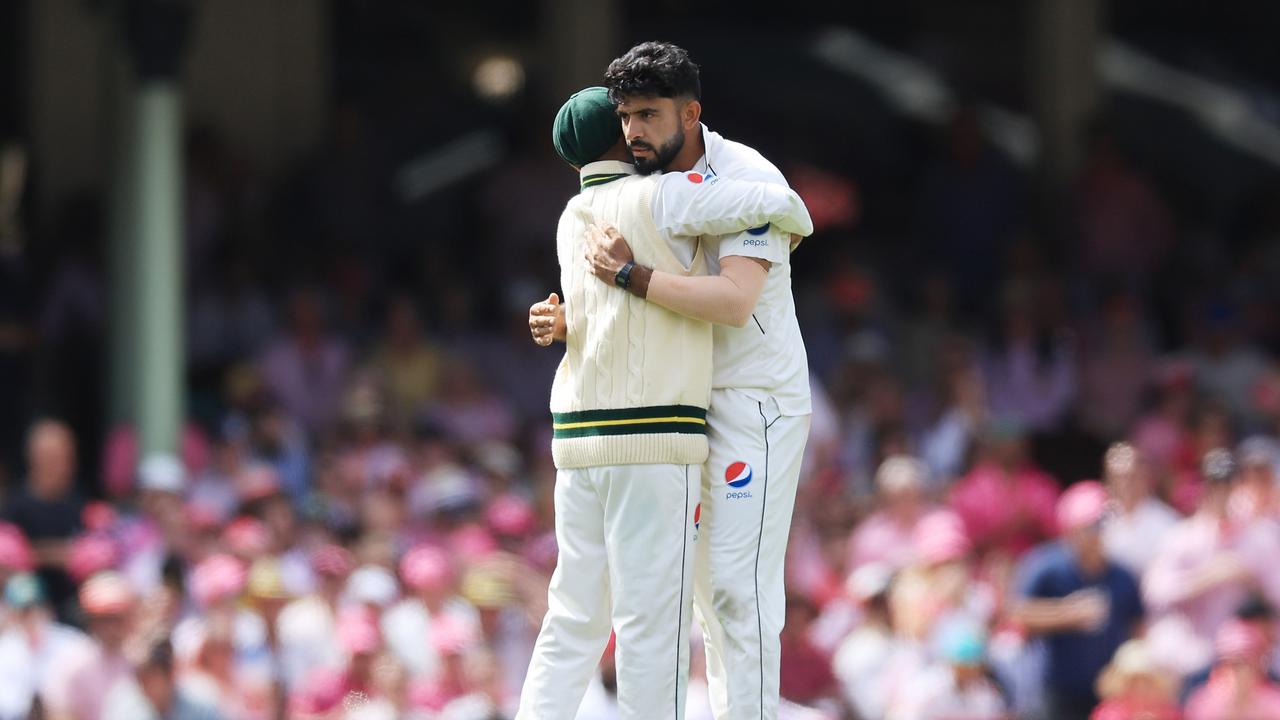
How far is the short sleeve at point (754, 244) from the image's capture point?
5.32 metres

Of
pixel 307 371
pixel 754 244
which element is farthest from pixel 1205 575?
pixel 754 244

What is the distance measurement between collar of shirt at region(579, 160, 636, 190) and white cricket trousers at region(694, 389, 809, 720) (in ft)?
2.00

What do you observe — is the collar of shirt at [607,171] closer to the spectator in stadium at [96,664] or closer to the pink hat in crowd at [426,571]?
the spectator in stadium at [96,664]

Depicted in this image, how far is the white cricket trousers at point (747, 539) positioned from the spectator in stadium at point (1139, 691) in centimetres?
387

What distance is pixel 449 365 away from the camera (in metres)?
11.9

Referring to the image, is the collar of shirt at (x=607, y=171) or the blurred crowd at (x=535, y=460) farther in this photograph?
the blurred crowd at (x=535, y=460)

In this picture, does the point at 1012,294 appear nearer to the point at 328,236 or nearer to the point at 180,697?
the point at 328,236

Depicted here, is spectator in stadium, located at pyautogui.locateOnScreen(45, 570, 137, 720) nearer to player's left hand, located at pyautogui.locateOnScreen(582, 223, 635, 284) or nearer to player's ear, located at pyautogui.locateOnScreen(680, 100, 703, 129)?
player's left hand, located at pyautogui.locateOnScreen(582, 223, 635, 284)

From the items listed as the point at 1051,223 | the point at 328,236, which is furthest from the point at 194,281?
the point at 1051,223

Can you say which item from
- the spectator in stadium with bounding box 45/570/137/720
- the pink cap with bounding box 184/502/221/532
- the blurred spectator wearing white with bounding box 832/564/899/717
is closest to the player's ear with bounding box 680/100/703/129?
the spectator in stadium with bounding box 45/570/137/720

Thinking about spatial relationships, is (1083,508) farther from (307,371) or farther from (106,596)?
(307,371)

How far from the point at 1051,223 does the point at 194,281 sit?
231 inches

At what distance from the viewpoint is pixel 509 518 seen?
1001 centimetres

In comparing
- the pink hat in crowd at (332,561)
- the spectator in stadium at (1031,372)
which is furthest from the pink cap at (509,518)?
the spectator in stadium at (1031,372)
